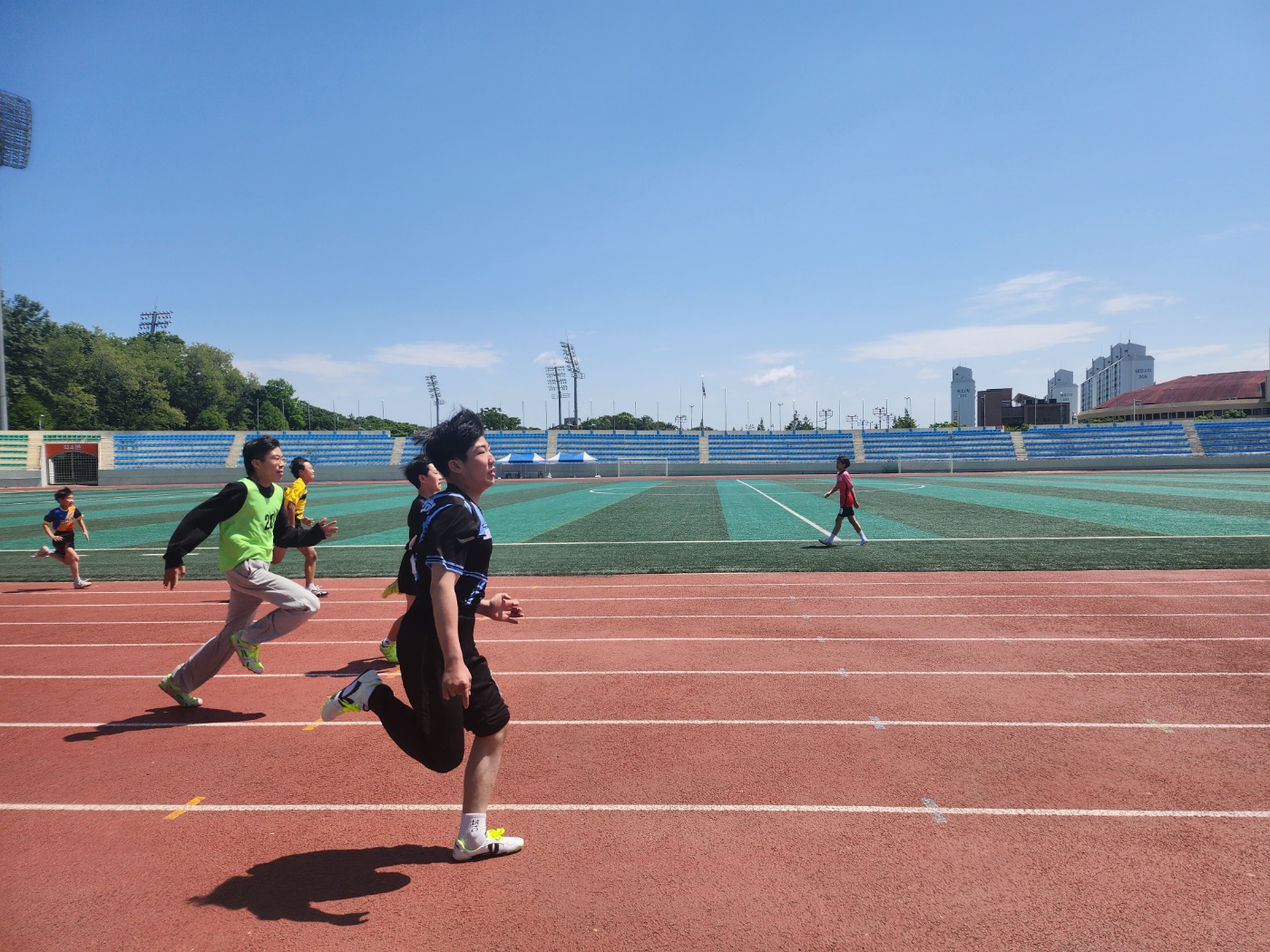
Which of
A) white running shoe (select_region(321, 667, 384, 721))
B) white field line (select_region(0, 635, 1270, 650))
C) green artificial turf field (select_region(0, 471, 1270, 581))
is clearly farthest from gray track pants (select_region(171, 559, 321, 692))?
green artificial turf field (select_region(0, 471, 1270, 581))

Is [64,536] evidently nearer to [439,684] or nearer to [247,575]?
[247,575]

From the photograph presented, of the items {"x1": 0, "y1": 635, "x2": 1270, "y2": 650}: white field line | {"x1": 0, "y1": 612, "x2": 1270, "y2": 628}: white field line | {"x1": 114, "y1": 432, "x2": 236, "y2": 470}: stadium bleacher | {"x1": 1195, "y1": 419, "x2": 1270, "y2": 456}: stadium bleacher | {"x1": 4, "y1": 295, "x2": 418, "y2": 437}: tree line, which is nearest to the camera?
{"x1": 0, "y1": 635, "x2": 1270, "y2": 650}: white field line

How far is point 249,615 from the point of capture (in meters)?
5.58

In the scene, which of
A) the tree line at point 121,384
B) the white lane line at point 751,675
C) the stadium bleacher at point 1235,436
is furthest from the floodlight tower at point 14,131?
the stadium bleacher at point 1235,436

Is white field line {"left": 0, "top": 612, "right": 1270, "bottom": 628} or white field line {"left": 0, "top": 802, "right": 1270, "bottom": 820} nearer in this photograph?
white field line {"left": 0, "top": 802, "right": 1270, "bottom": 820}

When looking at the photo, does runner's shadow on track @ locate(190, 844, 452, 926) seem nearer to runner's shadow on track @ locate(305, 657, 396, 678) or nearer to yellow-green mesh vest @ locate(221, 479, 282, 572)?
yellow-green mesh vest @ locate(221, 479, 282, 572)

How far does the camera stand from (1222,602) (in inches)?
322

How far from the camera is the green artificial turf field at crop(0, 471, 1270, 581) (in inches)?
459

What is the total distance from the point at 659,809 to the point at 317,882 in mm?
1670

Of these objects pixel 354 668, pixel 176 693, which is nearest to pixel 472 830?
pixel 176 693

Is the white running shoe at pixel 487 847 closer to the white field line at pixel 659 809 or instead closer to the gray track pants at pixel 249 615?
the white field line at pixel 659 809

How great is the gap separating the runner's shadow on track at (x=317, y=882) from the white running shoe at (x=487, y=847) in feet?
0.36

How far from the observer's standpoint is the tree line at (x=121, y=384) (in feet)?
235

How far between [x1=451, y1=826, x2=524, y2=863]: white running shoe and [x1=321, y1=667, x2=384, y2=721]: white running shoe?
31.3 inches
